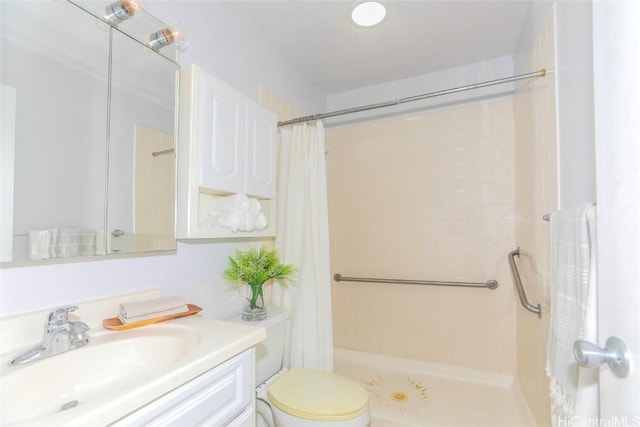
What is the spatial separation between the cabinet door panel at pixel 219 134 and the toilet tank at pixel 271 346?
686mm

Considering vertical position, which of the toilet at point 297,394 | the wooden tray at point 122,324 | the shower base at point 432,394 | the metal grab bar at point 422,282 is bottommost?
the shower base at point 432,394

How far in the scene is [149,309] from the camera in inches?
41.1

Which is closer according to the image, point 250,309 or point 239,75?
point 250,309

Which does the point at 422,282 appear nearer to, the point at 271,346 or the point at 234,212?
the point at 271,346

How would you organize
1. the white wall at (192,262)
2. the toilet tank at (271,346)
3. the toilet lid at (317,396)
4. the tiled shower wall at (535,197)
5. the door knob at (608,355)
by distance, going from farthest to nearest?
the toilet tank at (271,346), the tiled shower wall at (535,197), the toilet lid at (317,396), the white wall at (192,262), the door knob at (608,355)

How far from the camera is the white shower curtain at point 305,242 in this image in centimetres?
173

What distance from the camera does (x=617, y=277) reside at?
52cm

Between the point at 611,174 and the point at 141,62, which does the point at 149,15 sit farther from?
the point at 611,174

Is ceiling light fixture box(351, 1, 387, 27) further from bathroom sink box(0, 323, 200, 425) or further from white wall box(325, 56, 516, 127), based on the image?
bathroom sink box(0, 323, 200, 425)

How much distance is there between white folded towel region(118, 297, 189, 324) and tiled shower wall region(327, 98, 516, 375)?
1.70 metres

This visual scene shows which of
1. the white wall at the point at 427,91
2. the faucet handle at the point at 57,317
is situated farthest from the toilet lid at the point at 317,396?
the white wall at the point at 427,91

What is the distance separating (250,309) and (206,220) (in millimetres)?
506

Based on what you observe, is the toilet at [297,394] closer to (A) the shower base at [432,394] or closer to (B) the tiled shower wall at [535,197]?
(A) the shower base at [432,394]

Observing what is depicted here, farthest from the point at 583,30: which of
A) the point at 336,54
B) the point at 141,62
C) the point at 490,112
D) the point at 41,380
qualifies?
the point at 41,380
